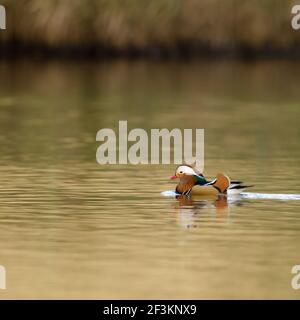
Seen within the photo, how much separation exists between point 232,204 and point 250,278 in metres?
2.57

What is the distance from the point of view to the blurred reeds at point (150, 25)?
28.4 m

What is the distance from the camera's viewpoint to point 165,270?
916 cm

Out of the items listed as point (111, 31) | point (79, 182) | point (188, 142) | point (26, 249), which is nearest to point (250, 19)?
point (111, 31)
